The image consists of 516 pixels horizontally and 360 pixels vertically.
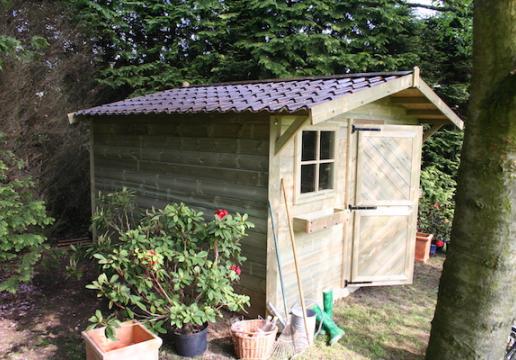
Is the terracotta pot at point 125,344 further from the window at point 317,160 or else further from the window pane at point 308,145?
the window pane at point 308,145

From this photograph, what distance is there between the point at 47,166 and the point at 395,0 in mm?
6716

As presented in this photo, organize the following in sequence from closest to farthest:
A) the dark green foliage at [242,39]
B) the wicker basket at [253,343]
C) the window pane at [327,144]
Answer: the wicker basket at [253,343] → the window pane at [327,144] → the dark green foliage at [242,39]

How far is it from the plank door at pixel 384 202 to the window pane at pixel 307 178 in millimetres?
665

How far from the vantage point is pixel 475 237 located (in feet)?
8.45

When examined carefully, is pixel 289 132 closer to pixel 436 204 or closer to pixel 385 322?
pixel 385 322

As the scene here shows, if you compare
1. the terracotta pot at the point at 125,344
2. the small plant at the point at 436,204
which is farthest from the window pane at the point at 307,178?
the small plant at the point at 436,204

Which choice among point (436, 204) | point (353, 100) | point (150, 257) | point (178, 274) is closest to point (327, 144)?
point (353, 100)

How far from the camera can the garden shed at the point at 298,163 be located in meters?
3.66

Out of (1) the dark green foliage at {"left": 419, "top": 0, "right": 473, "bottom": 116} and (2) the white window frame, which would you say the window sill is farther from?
(1) the dark green foliage at {"left": 419, "top": 0, "right": 473, "bottom": 116}

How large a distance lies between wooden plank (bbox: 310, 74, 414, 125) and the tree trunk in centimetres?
101

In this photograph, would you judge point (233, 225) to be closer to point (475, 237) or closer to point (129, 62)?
point (475, 237)

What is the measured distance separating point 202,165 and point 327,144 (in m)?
1.30

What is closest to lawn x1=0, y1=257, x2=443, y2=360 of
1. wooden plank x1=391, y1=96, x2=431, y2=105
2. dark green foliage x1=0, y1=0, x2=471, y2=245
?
wooden plank x1=391, y1=96, x2=431, y2=105

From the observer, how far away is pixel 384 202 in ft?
15.3
